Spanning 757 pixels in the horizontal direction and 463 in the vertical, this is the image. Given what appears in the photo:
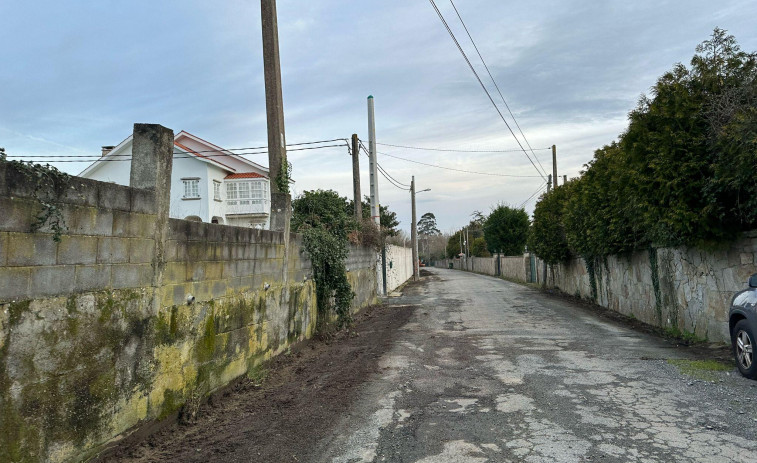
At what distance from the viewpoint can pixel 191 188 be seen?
117ft

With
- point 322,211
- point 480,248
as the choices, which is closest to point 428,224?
point 480,248

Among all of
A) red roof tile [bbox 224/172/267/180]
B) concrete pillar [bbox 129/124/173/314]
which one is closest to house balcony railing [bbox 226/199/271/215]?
red roof tile [bbox 224/172/267/180]

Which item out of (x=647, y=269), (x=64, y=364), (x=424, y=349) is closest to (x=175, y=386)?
(x=64, y=364)

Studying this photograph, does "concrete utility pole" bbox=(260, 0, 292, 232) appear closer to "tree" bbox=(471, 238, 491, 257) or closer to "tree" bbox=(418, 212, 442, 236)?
"tree" bbox=(471, 238, 491, 257)

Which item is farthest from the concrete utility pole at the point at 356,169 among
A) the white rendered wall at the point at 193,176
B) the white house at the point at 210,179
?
the white rendered wall at the point at 193,176

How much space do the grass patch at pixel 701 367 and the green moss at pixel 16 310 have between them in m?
7.26

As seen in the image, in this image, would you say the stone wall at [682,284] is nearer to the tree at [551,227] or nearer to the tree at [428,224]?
the tree at [551,227]

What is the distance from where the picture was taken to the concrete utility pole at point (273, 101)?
12242 mm

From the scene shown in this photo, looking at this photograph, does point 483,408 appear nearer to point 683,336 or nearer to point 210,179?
point 683,336

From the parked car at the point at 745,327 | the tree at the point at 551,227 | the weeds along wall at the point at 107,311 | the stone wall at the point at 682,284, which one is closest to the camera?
the weeds along wall at the point at 107,311

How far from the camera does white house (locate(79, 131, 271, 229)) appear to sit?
34062 mm

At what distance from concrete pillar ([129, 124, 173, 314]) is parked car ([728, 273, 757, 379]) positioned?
672 centimetres

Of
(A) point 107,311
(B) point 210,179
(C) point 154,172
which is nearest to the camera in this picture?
(A) point 107,311

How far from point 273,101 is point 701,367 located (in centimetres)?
975
